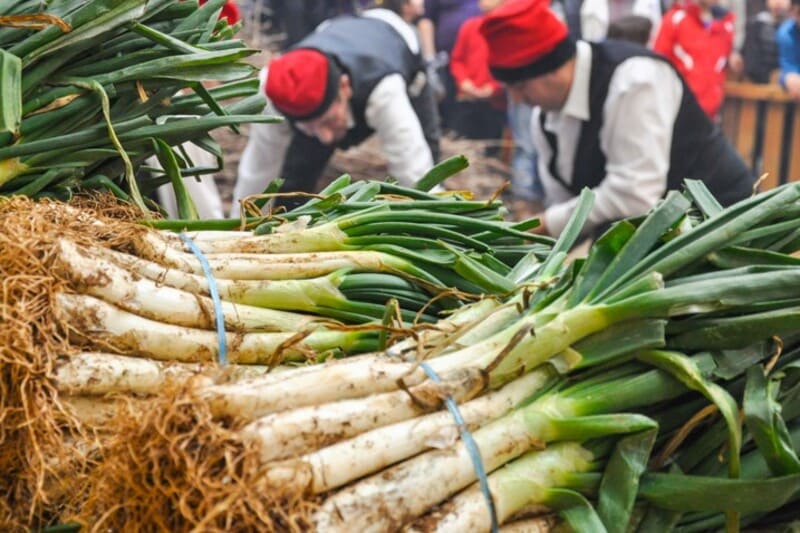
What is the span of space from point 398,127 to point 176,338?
3.05 m

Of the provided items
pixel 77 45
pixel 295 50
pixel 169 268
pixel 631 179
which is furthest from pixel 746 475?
pixel 295 50

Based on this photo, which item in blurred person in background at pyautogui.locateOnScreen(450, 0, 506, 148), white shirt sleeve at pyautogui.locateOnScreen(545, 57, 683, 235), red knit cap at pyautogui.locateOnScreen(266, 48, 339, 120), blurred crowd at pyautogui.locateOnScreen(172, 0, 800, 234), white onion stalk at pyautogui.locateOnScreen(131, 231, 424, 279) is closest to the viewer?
white onion stalk at pyautogui.locateOnScreen(131, 231, 424, 279)

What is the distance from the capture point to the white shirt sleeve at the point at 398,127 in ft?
14.5

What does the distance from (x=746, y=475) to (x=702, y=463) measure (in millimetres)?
59

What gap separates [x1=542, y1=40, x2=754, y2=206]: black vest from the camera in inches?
162

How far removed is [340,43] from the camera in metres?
4.45

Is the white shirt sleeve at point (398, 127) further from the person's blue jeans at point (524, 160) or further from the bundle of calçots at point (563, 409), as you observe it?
the bundle of calçots at point (563, 409)

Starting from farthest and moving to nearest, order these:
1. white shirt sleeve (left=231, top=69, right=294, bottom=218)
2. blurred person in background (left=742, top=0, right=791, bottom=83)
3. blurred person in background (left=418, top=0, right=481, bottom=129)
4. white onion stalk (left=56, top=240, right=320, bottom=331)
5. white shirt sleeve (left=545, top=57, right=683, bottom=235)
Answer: blurred person in background (left=742, top=0, right=791, bottom=83) → blurred person in background (left=418, top=0, right=481, bottom=129) → white shirt sleeve (left=231, top=69, right=294, bottom=218) → white shirt sleeve (left=545, top=57, right=683, bottom=235) → white onion stalk (left=56, top=240, right=320, bottom=331)

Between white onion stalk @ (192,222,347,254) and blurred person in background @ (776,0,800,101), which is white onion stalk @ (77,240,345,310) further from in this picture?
blurred person in background @ (776,0,800,101)

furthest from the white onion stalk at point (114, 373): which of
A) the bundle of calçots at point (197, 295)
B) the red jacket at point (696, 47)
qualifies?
the red jacket at point (696, 47)

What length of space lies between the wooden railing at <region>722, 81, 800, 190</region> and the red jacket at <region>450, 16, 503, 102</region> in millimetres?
1981

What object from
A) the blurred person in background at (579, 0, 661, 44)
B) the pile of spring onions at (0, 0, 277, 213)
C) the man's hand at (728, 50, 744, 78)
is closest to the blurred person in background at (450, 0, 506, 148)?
the blurred person in background at (579, 0, 661, 44)

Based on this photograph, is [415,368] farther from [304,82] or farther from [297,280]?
[304,82]

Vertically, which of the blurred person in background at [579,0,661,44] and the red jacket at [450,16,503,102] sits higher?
the blurred person in background at [579,0,661,44]
